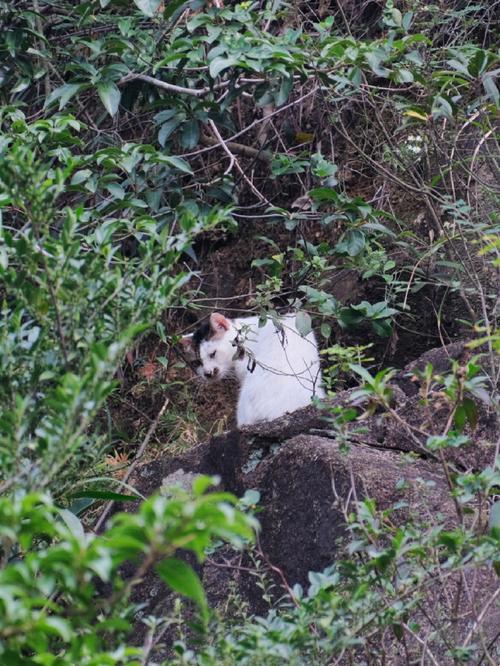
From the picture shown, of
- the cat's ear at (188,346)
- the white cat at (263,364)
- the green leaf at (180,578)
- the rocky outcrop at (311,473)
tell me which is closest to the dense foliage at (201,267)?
the green leaf at (180,578)

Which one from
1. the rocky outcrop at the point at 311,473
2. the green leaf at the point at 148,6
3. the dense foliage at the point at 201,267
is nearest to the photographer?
the dense foliage at the point at 201,267

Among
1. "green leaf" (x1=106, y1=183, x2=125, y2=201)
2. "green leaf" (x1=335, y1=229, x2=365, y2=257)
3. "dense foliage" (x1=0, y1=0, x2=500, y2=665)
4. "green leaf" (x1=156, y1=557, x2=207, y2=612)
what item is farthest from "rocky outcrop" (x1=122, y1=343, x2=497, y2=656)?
"green leaf" (x1=156, y1=557, x2=207, y2=612)

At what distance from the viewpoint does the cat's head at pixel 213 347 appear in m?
5.85

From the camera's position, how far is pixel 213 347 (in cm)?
587

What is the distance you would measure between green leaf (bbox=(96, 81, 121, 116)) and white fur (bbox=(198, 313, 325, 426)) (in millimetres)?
1281

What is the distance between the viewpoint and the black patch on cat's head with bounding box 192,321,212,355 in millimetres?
5918

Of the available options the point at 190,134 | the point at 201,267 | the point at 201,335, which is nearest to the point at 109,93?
the point at 190,134

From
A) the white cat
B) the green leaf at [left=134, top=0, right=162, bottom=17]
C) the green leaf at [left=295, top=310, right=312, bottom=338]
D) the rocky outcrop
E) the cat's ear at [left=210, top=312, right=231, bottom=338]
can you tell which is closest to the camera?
the rocky outcrop

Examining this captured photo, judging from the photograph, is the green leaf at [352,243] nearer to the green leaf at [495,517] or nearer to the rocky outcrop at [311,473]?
the rocky outcrop at [311,473]

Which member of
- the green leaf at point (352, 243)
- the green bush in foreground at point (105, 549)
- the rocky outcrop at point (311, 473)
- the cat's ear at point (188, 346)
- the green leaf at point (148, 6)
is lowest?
the cat's ear at point (188, 346)

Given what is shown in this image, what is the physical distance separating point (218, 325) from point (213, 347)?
14 cm

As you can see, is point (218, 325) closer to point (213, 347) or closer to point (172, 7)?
point (213, 347)

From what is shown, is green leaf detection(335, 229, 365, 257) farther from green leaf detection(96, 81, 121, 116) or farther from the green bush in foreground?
the green bush in foreground

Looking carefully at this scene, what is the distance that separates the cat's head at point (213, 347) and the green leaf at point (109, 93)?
1912 millimetres
